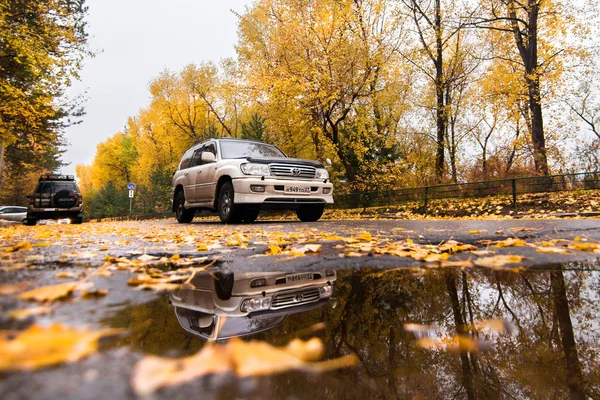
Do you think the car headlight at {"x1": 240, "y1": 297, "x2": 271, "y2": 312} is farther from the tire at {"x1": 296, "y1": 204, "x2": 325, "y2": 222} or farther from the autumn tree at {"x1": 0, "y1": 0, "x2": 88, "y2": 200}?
A: the autumn tree at {"x1": 0, "y1": 0, "x2": 88, "y2": 200}

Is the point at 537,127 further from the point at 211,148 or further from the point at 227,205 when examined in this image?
the point at 227,205

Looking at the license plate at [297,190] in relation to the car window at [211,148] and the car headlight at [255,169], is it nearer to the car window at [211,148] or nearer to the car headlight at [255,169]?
the car headlight at [255,169]

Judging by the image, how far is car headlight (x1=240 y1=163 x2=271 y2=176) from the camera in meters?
7.76

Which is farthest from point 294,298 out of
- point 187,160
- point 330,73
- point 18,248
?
point 330,73

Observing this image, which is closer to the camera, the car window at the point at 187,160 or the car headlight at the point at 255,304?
the car headlight at the point at 255,304

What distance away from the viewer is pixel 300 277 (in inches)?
85.4

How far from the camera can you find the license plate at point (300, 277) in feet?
6.86

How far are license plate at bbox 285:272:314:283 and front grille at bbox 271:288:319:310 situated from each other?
0.76 feet

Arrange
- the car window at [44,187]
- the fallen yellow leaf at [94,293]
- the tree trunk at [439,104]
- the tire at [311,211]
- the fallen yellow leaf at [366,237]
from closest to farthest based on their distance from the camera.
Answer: the fallen yellow leaf at [94,293]
the fallen yellow leaf at [366,237]
the tire at [311,211]
the car window at [44,187]
the tree trunk at [439,104]

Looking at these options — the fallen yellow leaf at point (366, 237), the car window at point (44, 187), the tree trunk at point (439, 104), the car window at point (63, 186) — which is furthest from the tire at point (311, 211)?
the car window at point (44, 187)

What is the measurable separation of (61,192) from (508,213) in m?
17.1

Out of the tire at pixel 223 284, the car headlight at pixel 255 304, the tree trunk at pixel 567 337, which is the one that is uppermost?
the tire at pixel 223 284

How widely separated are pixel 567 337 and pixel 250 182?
6709 millimetres

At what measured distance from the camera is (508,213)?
37.9 feet
